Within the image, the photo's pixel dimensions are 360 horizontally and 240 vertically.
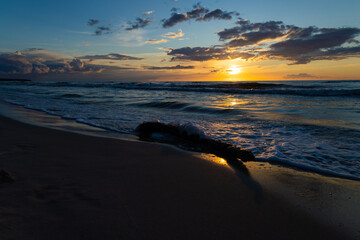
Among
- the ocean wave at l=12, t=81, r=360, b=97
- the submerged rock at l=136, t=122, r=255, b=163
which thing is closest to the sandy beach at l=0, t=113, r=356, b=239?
the submerged rock at l=136, t=122, r=255, b=163

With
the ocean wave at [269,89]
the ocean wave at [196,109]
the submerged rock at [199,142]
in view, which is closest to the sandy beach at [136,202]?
the submerged rock at [199,142]

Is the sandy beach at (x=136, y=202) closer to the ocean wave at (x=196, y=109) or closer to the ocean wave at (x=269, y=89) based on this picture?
the ocean wave at (x=196, y=109)

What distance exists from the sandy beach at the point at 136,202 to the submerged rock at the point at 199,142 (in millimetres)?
504

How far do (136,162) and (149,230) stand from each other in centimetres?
166

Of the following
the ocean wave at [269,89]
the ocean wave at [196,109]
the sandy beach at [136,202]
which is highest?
the ocean wave at [269,89]

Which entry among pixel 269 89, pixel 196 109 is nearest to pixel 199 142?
pixel 196 109

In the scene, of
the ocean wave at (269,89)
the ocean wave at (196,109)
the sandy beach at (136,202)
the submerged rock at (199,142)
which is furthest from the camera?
the ocean wave at (269,89)

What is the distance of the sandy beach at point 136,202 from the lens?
161 centimetres

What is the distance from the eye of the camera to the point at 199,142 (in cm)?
454

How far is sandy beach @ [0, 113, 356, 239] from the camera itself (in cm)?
161

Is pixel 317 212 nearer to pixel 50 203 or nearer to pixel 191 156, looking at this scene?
pixel 191 156

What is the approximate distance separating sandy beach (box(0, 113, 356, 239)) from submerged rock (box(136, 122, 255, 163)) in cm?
50

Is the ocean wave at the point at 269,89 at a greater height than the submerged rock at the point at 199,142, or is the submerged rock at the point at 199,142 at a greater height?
the ocean wave at the point at 269,89

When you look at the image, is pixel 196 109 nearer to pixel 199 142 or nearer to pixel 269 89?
pixel 199 142
